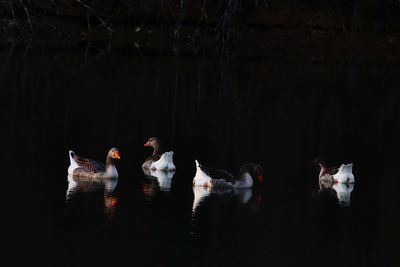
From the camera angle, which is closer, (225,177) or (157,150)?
(225,177)

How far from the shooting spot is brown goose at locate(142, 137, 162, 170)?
22.4m

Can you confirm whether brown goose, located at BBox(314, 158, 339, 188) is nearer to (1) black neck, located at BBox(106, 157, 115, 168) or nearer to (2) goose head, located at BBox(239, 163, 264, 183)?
(2) goose head, located at BBox(239, 163, 264, 183)

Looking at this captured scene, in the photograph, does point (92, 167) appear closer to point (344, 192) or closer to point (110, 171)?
point (110, 171)

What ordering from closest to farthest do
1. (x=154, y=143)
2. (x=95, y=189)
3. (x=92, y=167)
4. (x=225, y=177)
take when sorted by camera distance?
1. (x=95, y=189)
2. (x=225, y=177)
3. (x=92, y=167)
4. (x=154, y=143)

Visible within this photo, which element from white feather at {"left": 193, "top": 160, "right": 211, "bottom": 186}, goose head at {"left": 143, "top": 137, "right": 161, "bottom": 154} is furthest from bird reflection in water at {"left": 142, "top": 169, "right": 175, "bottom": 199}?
goose head at {"left": 143, "top": 137, "right": 161, "bottom": 154}

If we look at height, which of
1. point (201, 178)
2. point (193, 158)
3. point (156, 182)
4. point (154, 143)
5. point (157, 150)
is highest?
point (154, 143)

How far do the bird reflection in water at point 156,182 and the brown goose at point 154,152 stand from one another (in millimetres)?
180

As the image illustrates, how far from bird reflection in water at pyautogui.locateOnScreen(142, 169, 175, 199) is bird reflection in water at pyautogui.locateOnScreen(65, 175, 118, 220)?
22.6 inches

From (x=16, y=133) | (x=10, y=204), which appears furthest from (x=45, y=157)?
(x=10, y=204)

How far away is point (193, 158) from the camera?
23312 mm

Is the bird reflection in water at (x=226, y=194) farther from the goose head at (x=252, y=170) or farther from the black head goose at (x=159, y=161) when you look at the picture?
the black head goose at (x=159, y=161)

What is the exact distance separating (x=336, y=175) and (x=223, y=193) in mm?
2448

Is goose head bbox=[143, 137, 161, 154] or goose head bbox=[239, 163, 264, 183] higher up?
goose head bbox=[143, 137, 161, 154]

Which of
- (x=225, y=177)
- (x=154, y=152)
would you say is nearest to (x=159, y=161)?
(x=154, y=152)
